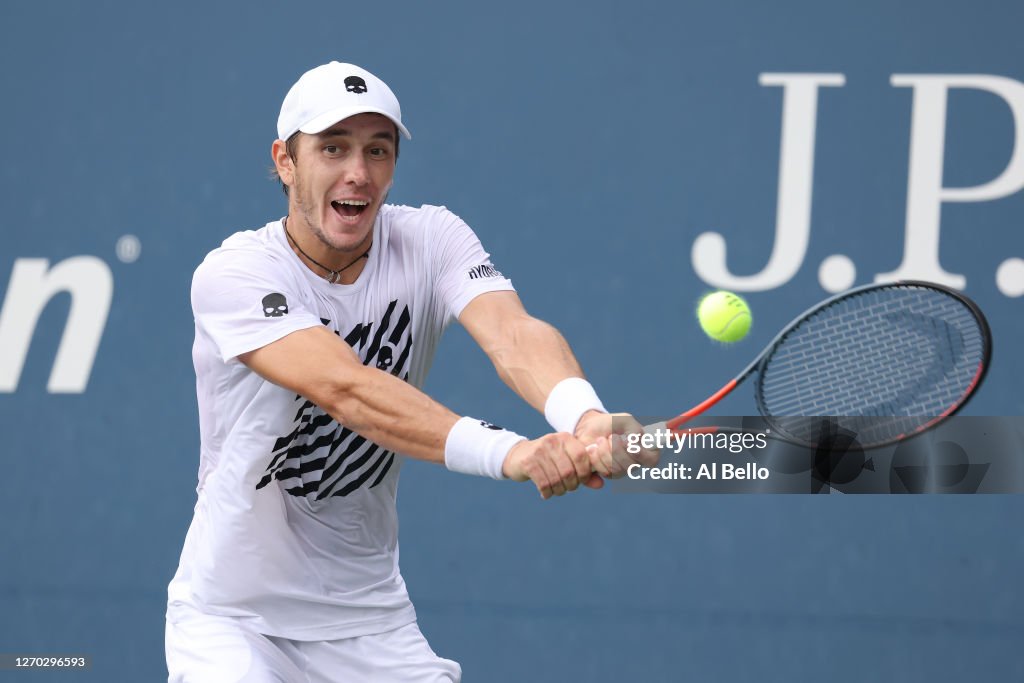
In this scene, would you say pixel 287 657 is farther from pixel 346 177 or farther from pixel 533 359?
pixel 346 177

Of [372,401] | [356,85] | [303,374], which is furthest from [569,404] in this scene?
[356,85]

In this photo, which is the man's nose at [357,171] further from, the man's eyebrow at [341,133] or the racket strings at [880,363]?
the racket strings at [880,363]

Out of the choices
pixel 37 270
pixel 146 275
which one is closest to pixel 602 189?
pixel 146 275

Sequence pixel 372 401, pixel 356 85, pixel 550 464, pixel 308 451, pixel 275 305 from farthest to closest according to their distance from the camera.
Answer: pixel 308 451, pixel 356 85, pixel 275 305, pixel 372 401, pixel 550 464

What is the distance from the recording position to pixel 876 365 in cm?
360

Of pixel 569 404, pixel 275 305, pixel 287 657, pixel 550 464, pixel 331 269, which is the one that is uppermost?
pixel 331 269

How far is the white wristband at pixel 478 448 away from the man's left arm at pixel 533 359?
148mm

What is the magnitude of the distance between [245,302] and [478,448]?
504mm

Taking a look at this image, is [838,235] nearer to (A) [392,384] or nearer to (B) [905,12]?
(B) [905,12]

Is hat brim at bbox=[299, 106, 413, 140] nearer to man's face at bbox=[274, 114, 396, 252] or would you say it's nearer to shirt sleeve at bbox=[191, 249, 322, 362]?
man's face at bbox=[274, 114, 396, 252]

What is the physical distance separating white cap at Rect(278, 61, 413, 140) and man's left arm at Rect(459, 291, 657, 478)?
1.17 feet

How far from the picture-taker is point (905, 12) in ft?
A: 13.8

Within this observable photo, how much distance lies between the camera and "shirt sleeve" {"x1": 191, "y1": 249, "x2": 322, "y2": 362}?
2428mm

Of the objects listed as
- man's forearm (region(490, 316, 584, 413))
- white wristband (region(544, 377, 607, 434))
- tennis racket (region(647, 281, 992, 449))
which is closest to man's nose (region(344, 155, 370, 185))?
man's forearm (region(490, 316, 584, 413))
